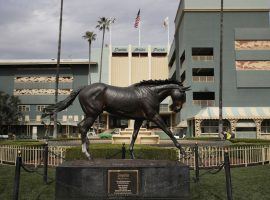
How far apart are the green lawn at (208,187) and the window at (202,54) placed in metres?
41.5

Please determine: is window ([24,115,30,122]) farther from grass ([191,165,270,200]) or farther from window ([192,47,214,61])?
grass ([191,165,270,200])

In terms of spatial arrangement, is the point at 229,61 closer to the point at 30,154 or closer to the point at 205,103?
the point at 205,103

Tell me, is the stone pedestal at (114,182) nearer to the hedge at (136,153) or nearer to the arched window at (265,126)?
the hedge at (136,153)

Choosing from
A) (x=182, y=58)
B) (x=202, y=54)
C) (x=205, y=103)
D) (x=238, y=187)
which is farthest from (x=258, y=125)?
(x=238, y=187)

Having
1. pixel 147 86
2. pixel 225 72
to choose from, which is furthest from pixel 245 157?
pixel 225 72

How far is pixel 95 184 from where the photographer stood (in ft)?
28.3

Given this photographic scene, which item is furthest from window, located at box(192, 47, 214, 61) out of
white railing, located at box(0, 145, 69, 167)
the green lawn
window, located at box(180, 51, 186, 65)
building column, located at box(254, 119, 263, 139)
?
the green lawn

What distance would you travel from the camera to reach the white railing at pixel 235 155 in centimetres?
1723

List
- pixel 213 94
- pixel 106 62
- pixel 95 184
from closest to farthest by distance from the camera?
pixel 95 184 < pixel 213 94 < pixel 106 62

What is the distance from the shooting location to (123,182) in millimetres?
8617

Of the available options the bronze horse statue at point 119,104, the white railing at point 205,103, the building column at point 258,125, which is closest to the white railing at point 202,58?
the white railing at point 205,103

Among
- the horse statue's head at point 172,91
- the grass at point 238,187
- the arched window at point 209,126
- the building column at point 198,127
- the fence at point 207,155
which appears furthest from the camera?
the arched window at point 209,126

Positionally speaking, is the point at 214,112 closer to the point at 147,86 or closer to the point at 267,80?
the point at 267,80

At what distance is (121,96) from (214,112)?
4325 cm
